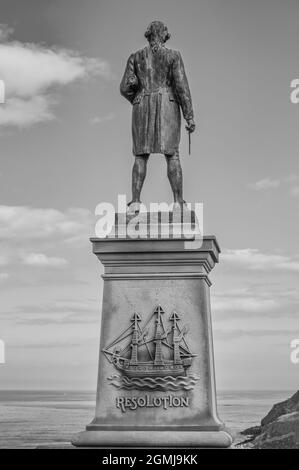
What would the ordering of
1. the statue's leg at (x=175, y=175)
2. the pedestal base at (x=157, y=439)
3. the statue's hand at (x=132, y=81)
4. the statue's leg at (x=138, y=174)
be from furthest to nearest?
1. the statue's hand at (x=132, y=81)
2. the statue's leg at (x=138, y=174)
3. the statue's leg at (x=175, y=175)
4. the pedestal base at (x=157, y=439)

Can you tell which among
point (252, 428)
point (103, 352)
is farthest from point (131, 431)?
point (252, 428)

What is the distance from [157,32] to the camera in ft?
49.5

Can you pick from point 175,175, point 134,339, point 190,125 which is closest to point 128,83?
point 190,125

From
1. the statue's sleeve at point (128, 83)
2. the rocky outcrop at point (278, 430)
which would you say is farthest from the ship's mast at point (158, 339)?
the rocky outcrop at point (278, 430)

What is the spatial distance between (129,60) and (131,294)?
3.85m

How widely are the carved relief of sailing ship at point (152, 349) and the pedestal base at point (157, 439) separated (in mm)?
838

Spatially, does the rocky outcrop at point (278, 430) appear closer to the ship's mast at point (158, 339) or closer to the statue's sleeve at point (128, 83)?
the ship's mast at point (158, 339)

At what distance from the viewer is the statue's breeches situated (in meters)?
14.9

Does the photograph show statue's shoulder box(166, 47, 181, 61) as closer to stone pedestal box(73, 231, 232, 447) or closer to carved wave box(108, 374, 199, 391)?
stone pedestal box(73, 231, 232, 447)

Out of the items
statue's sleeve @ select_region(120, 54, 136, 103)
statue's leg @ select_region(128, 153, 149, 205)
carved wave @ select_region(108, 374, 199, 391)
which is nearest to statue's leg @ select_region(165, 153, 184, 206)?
statue's leg @ select_region(128, 153, 149, 205)

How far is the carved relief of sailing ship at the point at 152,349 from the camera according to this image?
13.7 metres

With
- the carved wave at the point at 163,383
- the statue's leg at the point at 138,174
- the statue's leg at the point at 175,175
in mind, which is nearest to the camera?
the carved wave at the point at 163,383

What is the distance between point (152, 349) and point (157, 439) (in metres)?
1.30

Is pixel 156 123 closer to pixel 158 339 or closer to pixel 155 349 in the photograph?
pixel 158 339
